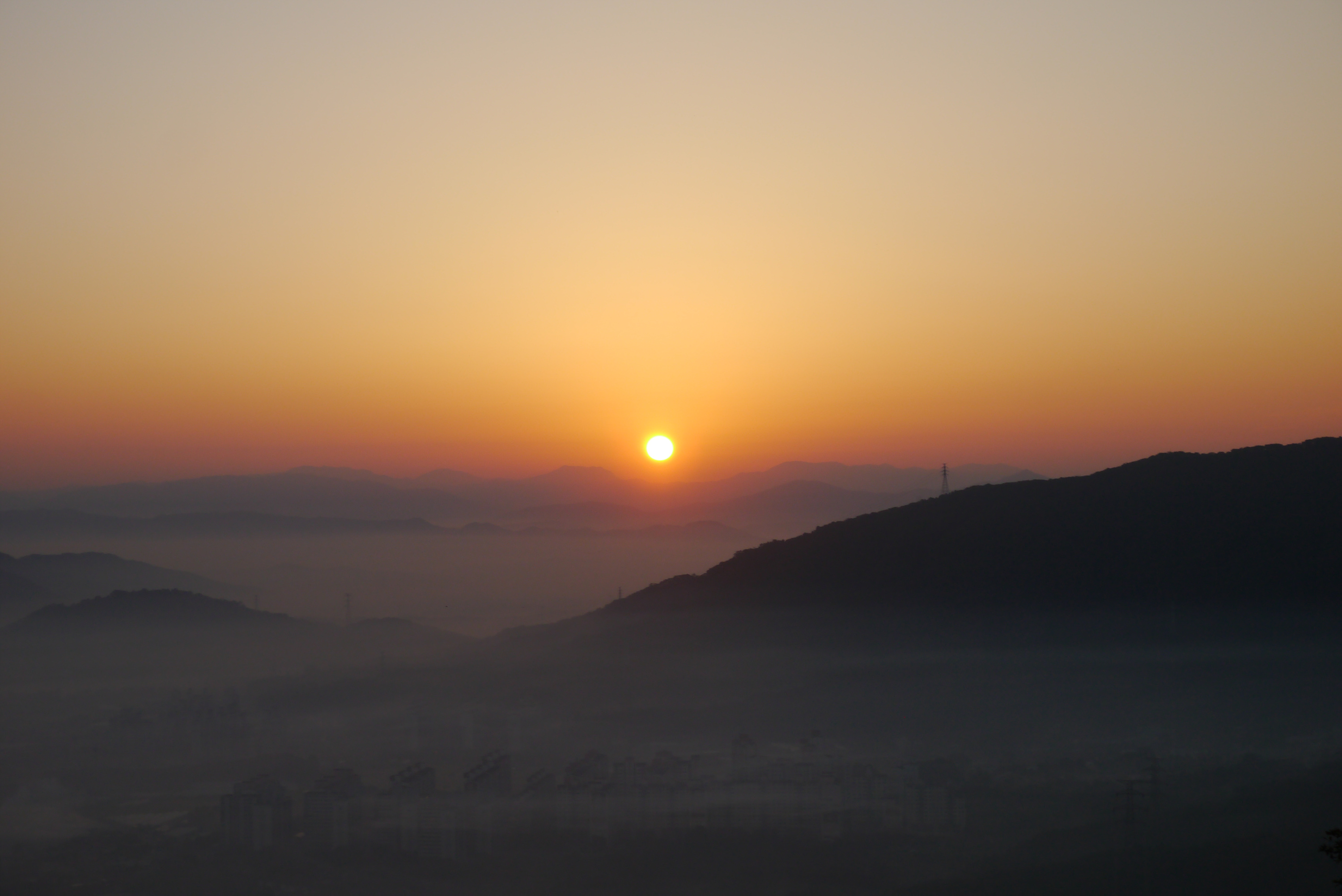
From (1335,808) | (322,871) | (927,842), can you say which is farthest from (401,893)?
(1335,808)

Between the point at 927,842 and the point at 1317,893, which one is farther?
the point at 927,842

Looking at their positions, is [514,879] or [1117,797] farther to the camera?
[1117,797]

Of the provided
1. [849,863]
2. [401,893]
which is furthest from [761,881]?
[401,893]

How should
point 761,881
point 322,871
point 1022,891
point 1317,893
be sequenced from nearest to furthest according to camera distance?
point 1317,893 < point 1022,891 < point 761,881 < point 322,871

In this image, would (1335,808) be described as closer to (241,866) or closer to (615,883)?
(615,883)

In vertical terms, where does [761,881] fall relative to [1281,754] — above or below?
below

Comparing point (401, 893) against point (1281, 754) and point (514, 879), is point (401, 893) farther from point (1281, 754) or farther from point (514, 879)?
point (1281, 754)

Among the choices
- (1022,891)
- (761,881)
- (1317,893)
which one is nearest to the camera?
(1317,893)

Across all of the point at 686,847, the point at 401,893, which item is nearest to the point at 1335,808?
the point at 686,847

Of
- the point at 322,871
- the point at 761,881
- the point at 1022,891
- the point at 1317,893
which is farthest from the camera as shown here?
the point at 322,871
